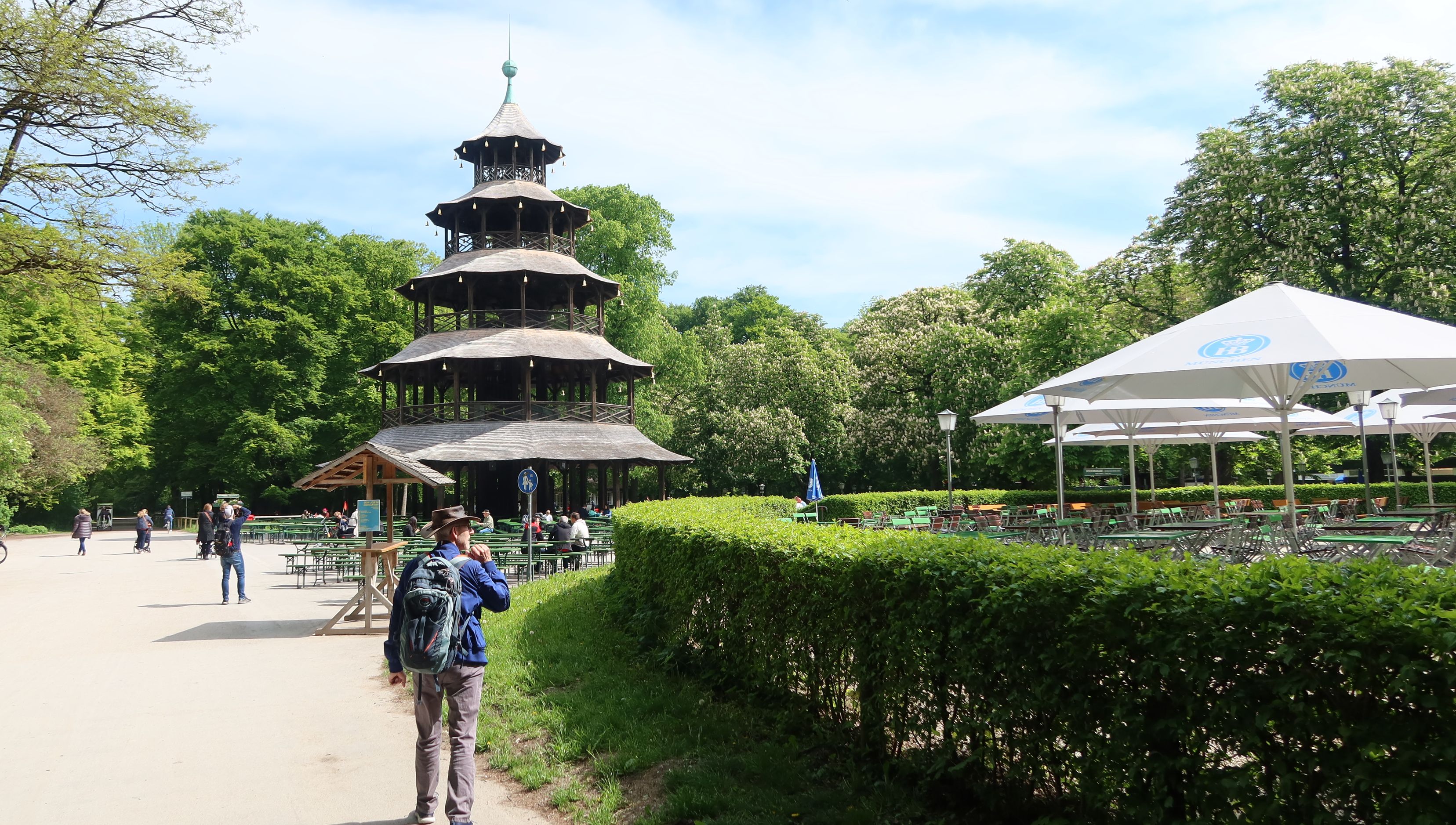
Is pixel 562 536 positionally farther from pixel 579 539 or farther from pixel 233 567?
pixel 233 567

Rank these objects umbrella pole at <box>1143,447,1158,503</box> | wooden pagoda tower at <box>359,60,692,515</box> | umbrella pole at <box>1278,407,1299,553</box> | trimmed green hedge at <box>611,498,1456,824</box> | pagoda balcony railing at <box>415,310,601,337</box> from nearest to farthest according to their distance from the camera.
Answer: trimmed green hedge at <box>611,498,1456,824</box>
umbrella pole at <box>1278,407,1299,553</box>
umbrella pole at <box>1143,447,1158,503</box>
wooden pagoda tower at <box>359,60,692,515</box>
pagoda balcony railing at <box>415,310,601,337</box>

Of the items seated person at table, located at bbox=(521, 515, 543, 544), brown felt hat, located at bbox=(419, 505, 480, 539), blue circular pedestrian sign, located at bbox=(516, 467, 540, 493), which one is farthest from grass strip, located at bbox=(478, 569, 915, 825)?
seated person at table, located at bbox=(521, 515, 543, 544)

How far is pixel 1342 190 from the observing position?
29984 millimetres

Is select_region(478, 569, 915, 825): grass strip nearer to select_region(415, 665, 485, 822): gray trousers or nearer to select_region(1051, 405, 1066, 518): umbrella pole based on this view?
select_region(415, 665, 485, 822): gray trousers

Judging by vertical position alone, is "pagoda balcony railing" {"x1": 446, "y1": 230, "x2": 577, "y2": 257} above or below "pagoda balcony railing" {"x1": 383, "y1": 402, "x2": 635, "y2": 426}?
above

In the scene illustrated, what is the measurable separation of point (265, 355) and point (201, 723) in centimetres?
4575

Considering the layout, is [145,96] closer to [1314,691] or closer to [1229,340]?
[1229,340]

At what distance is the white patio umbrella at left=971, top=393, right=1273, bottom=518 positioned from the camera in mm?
15898

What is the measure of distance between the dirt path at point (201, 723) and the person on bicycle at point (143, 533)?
58.3 feet

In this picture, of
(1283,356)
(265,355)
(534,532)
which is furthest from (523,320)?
(1283,356)

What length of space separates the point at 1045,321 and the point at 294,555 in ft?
87.9

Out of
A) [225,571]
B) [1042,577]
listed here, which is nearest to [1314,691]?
[1042,577]

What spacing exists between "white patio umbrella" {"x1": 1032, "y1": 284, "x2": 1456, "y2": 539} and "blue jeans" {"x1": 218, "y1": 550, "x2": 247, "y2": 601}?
13.8 metres

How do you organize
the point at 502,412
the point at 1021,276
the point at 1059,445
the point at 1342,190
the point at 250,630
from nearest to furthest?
the point at 250,630 → the point at 1059,445 → the point at 1342,190 → the point at 502,412 → the point at 1021,276
